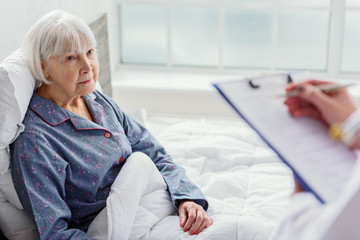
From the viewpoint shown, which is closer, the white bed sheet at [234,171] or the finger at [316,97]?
the finger at [316,97]

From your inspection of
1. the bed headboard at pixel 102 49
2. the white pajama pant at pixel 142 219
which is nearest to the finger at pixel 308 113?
the white pajama pant at pixel 142 219

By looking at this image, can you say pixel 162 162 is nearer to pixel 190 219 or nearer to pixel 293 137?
pixel 190 219

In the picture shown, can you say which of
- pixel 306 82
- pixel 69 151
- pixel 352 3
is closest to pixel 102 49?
pixel 69 151

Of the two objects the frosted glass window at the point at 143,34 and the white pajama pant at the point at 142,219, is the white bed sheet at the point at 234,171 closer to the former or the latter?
the white pajama pant at the point at 142,219

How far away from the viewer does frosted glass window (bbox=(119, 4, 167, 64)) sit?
12.7 ft

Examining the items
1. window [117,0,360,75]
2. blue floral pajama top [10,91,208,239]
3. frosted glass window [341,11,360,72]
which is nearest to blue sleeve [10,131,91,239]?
blue floral pajama top [10,91,208,239]

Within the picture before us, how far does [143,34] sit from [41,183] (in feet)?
8.05

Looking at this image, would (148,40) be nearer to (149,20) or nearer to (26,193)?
(149,20)

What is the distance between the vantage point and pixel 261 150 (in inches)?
98.3

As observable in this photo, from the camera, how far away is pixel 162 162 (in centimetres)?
215

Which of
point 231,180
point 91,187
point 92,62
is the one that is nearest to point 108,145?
point 91,187

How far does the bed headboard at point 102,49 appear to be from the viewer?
267 centimetres

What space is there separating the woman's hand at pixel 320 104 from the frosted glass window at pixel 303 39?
2825mm

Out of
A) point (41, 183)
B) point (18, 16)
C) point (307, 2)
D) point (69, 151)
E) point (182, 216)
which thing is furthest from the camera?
point (307, 2)
